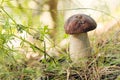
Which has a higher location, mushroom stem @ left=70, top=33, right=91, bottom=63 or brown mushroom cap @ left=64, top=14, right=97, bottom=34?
brown mushroom cap @ left=64, top=14, right=97, bottom=34

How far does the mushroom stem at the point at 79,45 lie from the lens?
3.71 feet

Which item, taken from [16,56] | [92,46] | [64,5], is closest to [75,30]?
[92,46]

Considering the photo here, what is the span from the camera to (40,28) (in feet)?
3.40

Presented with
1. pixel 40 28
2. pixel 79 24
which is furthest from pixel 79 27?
pixel 40 28

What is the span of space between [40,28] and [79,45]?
215 mm

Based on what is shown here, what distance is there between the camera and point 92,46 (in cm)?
115

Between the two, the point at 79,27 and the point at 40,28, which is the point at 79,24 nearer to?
the point at 79,27

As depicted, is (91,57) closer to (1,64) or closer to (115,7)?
(1,64)

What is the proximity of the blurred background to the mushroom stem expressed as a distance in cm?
3

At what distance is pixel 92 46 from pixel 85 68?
6.4 inches

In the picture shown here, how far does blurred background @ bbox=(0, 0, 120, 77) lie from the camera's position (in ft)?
3.31

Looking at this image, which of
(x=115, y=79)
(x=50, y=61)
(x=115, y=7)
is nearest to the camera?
(x=115, y=79)

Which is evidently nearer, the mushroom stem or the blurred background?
the blurred background

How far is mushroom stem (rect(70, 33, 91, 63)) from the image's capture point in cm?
113
